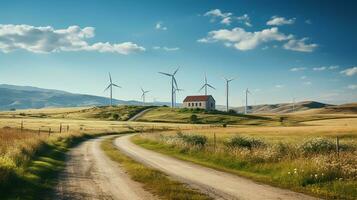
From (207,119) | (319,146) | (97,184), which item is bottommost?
A: (97,184)

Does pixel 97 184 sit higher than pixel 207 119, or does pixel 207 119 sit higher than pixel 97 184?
pixel 207 119

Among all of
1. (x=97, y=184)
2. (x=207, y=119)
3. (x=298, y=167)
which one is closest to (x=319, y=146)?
(x=298, y=167)

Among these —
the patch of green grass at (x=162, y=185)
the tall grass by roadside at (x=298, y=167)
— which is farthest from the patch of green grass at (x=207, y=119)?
the patch of green grass at (x=162, y=185)

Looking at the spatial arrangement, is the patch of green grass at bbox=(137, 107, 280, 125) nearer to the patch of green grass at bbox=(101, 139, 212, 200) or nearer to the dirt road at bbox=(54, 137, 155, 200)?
the dirt road at bbox=(54, 137, 155, 200)

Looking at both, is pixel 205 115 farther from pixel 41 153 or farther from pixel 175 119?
pixel 41 153

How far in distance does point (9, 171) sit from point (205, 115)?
167649 mm

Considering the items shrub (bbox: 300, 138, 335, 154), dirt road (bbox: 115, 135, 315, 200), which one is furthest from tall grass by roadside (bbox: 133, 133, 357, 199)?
dirt road (bbox: 115, 135, 315, 200)

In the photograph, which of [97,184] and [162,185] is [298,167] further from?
[97,184]

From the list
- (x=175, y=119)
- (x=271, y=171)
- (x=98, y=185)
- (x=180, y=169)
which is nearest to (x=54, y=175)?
(x=98, y=185)

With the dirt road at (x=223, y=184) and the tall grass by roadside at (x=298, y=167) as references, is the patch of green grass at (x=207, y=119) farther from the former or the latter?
the dirt road at (x=223, y=184)

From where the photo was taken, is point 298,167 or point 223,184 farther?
point 298,167

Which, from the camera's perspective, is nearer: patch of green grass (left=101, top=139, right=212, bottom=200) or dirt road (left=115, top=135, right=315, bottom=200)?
patch of green grass (left=101, top=139, right=212, bottom=200)

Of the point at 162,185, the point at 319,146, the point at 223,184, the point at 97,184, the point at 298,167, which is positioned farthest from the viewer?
the point at 319,146

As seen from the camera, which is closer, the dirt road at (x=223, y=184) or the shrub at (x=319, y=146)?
the dirt road at (x=223, y=184)
